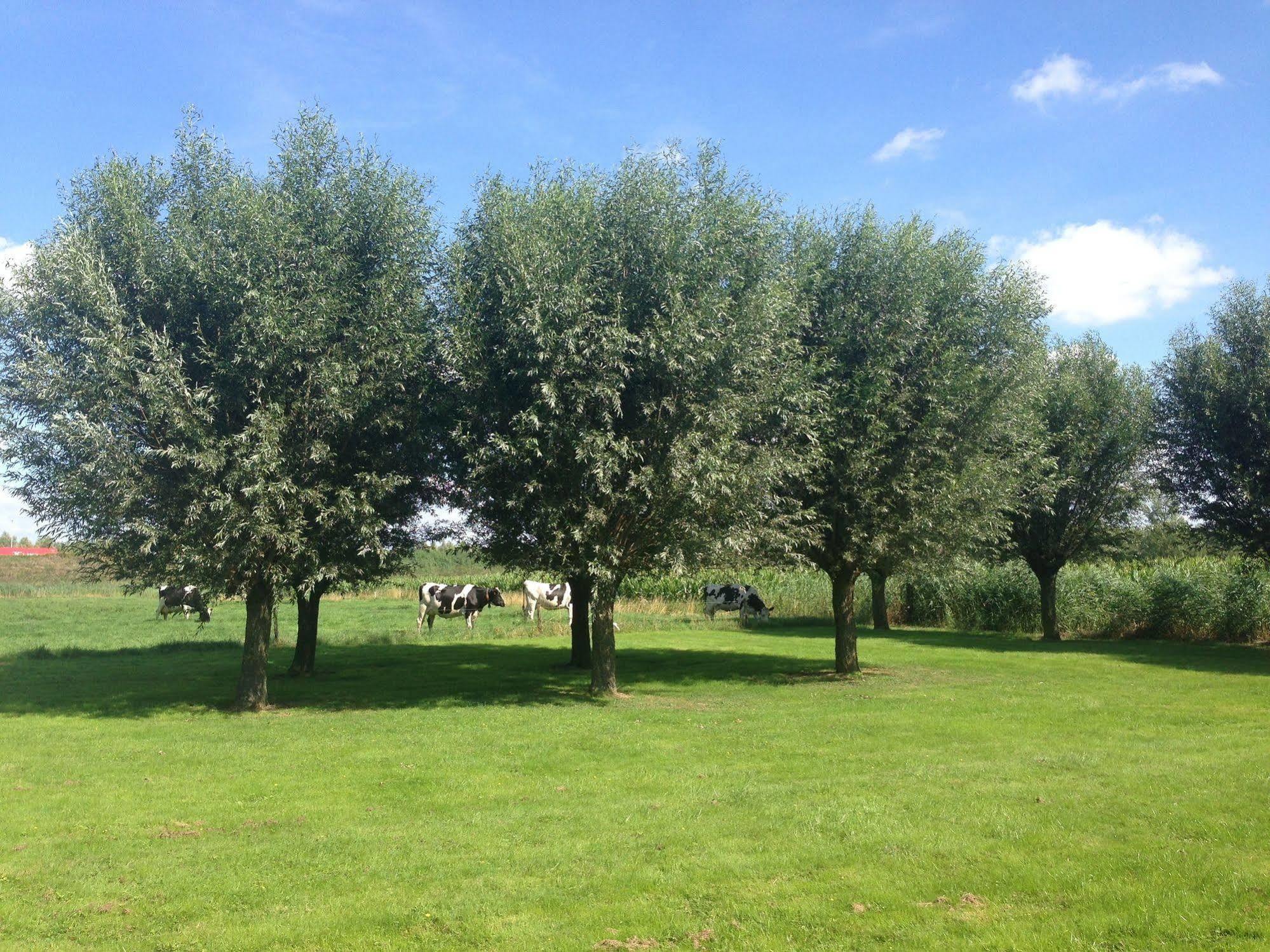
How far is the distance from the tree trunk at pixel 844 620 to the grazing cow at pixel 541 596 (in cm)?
1977

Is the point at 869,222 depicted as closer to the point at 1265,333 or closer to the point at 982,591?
the point at 1265,333

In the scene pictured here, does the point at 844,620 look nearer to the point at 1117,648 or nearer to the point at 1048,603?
the point at 1117,648

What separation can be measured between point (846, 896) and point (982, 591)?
1542 inches

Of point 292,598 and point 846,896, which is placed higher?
point 292,598

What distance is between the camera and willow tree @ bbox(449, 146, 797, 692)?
62.3ft

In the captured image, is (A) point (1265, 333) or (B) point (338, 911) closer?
(B) point (338, 911)

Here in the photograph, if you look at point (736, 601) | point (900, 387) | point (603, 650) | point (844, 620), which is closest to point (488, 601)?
point (736, 601)

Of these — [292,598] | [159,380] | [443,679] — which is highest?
[159,380]

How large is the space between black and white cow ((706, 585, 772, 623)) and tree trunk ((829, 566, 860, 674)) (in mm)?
19189

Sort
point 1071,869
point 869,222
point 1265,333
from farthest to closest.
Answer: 1. point 1265,333
2. point 869,222
3. point 1071,869

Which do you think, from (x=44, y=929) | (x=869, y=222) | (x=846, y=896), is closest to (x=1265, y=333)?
(x=869, y=222)

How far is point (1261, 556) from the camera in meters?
32.5

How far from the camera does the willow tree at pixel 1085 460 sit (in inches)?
1441

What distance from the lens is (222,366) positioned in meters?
18.2
